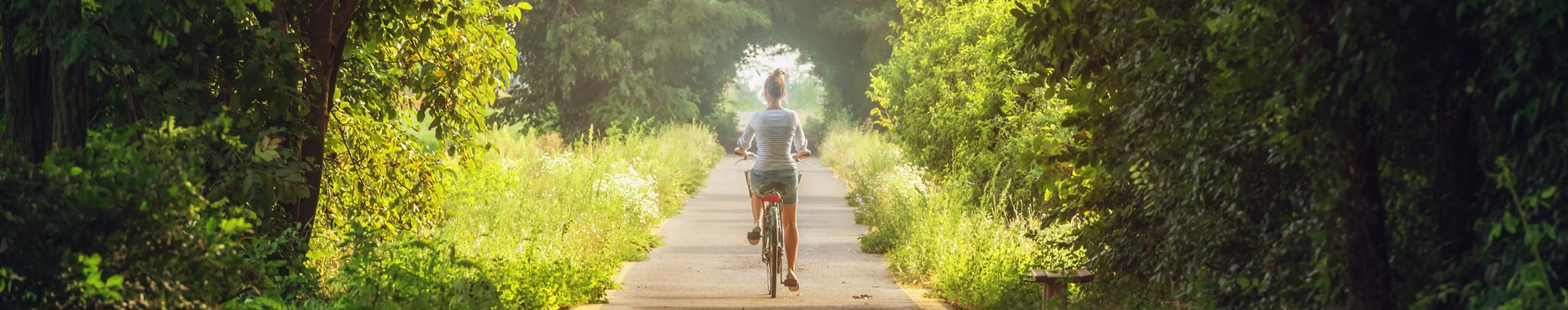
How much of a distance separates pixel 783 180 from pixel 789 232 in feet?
1.27

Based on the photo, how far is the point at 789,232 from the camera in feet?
34.0

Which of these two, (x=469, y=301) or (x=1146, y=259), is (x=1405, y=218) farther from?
(x=469, y=301)

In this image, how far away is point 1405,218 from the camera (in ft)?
13.2

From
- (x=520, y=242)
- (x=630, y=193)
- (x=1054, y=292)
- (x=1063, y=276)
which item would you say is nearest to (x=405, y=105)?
(x=520, y=242)

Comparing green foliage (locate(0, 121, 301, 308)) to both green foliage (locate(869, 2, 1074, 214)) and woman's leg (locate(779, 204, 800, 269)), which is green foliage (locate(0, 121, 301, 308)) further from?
green foliage (locate(869, 2, 1074, 214))

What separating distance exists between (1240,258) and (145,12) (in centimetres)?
397

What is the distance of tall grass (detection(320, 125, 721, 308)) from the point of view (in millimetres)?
6242

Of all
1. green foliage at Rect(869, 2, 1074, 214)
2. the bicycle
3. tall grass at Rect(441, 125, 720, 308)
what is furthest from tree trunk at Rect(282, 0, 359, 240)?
green foliage at Rect(869, 2, 1074, 214)

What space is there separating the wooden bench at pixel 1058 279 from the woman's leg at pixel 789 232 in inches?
115

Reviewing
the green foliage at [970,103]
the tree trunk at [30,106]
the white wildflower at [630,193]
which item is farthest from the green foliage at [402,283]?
the white wildflower at [630,193]

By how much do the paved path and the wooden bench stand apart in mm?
2322

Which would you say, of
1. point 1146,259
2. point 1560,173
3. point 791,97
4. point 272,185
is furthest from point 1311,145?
point 791,97

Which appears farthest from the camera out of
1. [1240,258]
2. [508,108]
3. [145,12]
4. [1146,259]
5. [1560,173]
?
[508,108]

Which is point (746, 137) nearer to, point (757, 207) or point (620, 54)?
point (757, 207)
